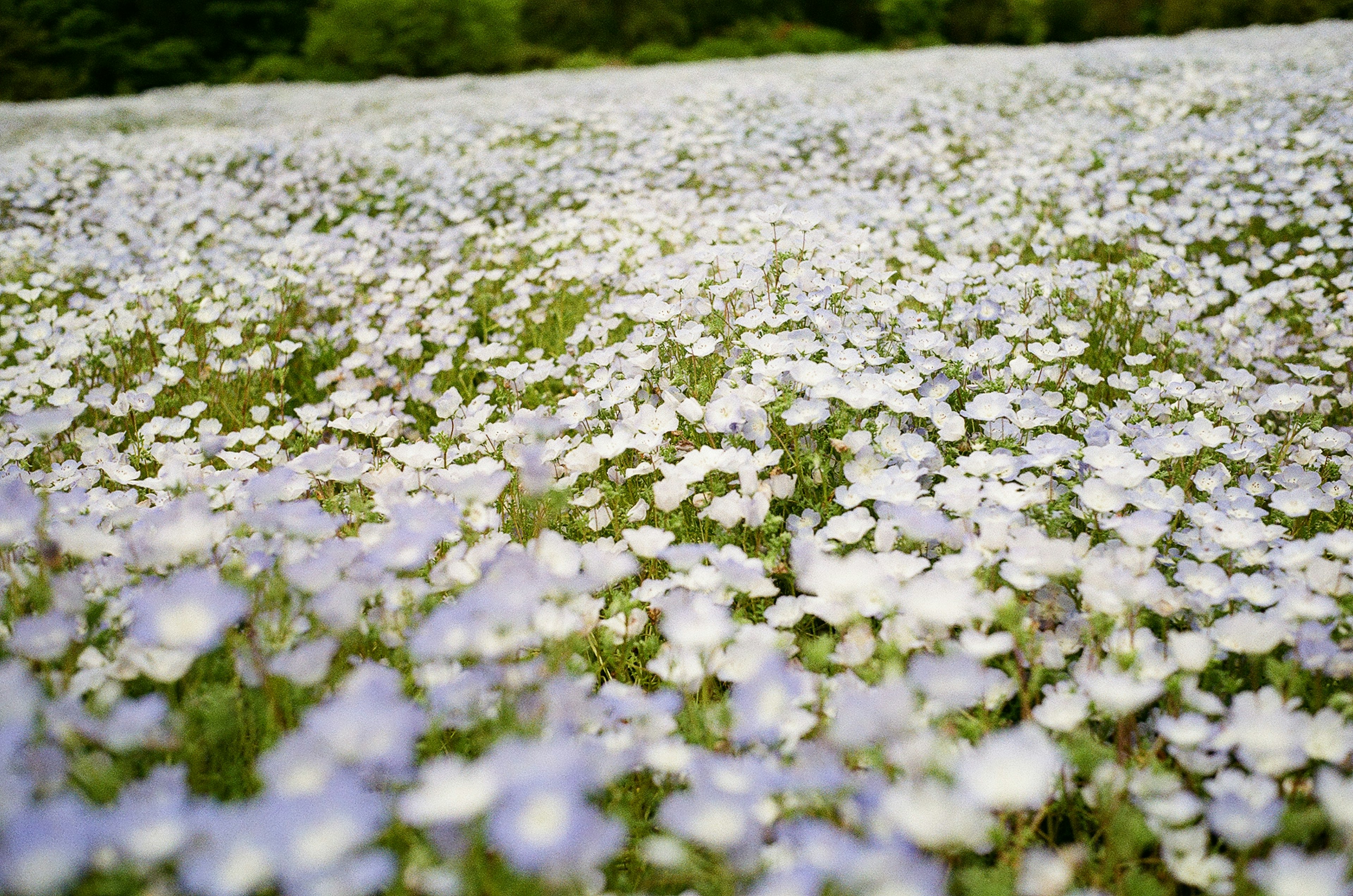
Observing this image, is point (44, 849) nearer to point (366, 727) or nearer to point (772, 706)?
point (366, 727)

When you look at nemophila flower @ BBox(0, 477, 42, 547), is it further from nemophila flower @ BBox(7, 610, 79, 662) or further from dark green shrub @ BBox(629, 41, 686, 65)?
dark green shrub @ BBox(629, 41, 686, 65)

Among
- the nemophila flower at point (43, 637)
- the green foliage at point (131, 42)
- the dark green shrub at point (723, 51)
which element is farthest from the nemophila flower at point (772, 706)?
the green foliage at point (131, 42)

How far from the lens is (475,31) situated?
20.1 metres

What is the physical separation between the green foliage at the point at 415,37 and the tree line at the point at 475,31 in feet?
0.11

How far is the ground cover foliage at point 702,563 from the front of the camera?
39.3 inches

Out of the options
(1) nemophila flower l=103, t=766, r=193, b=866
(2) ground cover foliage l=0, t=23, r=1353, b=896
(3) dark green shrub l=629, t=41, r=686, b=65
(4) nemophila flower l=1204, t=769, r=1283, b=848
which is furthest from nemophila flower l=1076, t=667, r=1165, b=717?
(3) dark green shrub l=629, t=41, r=686, b=65

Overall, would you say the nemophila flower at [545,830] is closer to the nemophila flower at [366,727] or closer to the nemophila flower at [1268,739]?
the nemophila flower at [366,727]

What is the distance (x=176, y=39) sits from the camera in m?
25.7

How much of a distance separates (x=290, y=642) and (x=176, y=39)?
31689 millimetres

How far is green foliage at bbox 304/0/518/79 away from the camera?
1970 cm

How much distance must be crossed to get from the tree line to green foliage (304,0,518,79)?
35 mm

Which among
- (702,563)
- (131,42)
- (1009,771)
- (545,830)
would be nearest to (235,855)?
(545,830)

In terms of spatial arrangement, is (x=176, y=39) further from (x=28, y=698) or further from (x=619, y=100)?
(x=28, y=698)

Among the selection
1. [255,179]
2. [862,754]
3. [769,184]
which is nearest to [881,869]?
[862,754]
